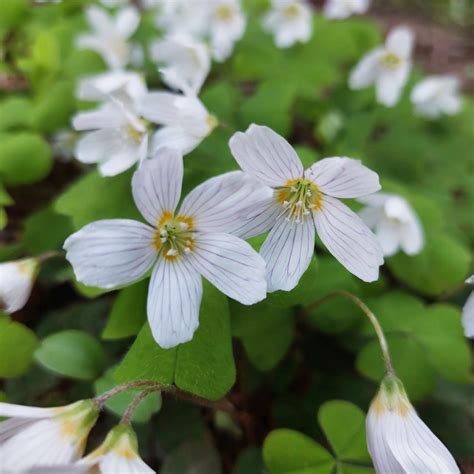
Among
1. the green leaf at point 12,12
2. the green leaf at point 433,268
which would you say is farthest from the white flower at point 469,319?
the green leaf at point 12,12

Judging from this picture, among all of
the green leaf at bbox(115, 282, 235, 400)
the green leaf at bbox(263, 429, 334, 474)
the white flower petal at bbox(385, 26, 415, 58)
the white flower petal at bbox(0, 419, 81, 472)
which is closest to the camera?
the white flower petal at bbox(0, 419, 81, 472)

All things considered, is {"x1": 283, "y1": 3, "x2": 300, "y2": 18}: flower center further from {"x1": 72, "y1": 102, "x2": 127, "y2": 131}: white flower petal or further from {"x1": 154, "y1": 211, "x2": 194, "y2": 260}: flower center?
{"x1": 154, "y1": 211, "x2": 194, "y2": 260}: flower center

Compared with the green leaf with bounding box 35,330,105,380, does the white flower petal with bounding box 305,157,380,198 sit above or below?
above

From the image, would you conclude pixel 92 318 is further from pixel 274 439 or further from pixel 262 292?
pixel 262 292

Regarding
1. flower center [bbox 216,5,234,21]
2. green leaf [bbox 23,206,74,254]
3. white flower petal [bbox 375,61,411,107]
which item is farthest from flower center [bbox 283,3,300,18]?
green leaf [bbox 23,206,74,254]

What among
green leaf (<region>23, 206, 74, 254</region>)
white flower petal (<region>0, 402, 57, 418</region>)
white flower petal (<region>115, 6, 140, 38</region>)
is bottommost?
green leaf (<region>23, 206, 74, 254</region>)

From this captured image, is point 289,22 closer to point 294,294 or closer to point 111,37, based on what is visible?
point 111,37
